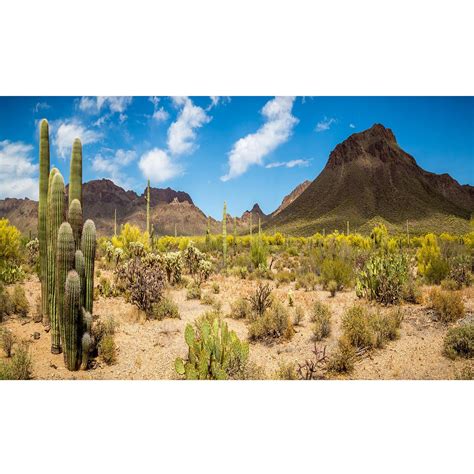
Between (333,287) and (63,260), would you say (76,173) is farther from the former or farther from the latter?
(333,287)

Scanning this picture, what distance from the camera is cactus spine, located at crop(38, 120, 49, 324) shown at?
16.9 feet

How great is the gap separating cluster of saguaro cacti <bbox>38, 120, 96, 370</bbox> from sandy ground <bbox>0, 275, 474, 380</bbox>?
0.33m

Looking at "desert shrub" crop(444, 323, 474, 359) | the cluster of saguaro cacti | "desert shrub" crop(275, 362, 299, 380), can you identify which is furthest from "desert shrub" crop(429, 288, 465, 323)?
the cluster of saguaro cacti

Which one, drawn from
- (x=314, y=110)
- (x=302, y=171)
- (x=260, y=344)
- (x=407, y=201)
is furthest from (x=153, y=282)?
(x=407, y=201)

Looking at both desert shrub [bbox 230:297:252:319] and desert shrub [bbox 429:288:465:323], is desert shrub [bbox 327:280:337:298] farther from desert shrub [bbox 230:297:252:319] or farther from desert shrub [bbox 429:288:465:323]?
desert shrub [bbox 230:297:252:319]

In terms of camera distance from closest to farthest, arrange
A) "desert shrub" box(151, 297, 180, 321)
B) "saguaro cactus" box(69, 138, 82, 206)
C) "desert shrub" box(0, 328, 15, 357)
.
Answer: "desert shrub" box(0, 328, 15, 357) → "saguaro cactus" box(69, 138, 82, 206) → "desert shrub" box(151, 297, 180, 321)

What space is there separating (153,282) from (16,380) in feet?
9.40

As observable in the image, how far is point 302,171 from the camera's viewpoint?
20.2ft

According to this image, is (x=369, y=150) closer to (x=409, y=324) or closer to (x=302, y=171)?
(x=302, y=171)

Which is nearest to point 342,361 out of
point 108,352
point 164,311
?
point 108,352

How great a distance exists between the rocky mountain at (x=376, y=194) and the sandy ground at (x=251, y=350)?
2.06 meters

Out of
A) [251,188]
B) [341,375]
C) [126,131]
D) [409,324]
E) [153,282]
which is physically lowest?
[341,375]

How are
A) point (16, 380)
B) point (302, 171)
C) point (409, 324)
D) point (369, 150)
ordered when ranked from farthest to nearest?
point (369, 150) < point (302, 171) < point (409, 324) < point (16, 380)

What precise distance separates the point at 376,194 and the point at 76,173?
8125 millimetres
